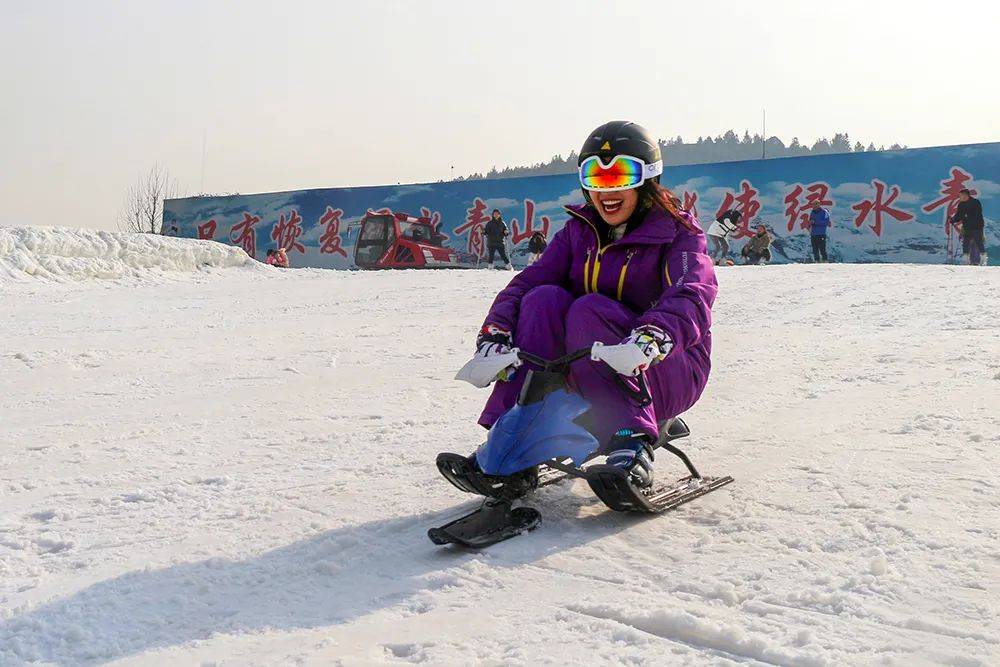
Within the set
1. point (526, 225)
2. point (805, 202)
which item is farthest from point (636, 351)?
point (526, 225)

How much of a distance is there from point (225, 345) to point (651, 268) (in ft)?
15.3

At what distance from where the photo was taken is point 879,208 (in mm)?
17281

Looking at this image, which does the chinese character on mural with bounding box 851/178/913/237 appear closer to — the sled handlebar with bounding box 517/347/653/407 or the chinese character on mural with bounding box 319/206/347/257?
the chinese character on mural with bounding box 319/206/347/257

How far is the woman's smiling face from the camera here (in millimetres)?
3197

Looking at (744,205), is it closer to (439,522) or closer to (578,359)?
(578,359)

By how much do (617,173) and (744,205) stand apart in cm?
1642

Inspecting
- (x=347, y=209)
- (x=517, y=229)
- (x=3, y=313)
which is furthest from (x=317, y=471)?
(x=347, y=209)

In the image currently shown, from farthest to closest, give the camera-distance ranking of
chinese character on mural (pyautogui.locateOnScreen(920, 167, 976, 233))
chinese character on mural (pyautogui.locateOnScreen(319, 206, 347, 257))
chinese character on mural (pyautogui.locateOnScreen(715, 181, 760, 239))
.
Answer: chinese character on mural (pyautogui.locateOnScreen(319, 206, 347, 257)) → chinese character on mural (pyautogui.locateOnScreen(715, 181, 760, 239)) → chinese character on mural (pyautogui.locateOnScreen(920, 167, 976, 233))

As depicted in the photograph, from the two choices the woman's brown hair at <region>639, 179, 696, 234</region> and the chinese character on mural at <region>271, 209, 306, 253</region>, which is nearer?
the woman's brown hair at <region>639, 179, 696, 234</region>

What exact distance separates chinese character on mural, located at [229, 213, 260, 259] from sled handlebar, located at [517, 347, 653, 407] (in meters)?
23.8

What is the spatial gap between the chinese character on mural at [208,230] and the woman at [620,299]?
80.8ft

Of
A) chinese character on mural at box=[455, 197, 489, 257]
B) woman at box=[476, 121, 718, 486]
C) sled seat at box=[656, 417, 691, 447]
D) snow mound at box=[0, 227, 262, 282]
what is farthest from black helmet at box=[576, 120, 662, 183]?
chinese character on mural at box=[455, 197, 489, 257]

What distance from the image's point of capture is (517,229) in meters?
21.5

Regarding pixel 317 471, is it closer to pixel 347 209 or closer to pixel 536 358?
pixel 536 358
